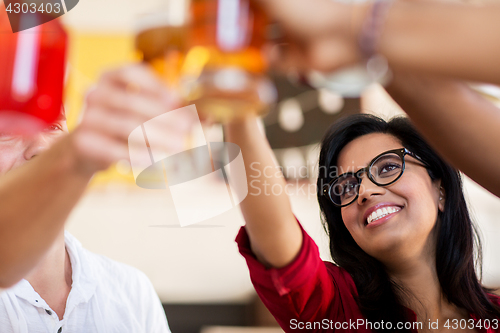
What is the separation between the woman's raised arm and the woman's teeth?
0.23 metres

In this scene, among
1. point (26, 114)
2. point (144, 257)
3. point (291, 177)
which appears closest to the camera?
point (26, 114)

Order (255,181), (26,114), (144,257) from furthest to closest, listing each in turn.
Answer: (144,257) → (255,181) → (26,114)

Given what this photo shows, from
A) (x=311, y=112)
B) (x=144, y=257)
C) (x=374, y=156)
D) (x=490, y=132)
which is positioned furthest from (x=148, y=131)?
(x=144, y=257)

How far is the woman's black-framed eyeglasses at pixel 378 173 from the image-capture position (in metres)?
0.91

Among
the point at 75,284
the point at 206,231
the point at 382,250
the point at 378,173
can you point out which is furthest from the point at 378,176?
the point at 206,231

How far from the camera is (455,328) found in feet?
2.93

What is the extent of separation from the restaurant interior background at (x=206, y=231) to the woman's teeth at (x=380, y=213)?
168 cm

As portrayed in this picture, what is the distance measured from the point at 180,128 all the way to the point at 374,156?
2.43ft

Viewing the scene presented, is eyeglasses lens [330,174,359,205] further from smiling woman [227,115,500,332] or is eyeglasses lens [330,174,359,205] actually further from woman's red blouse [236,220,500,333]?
woman's red blouse [236,220,500,333]

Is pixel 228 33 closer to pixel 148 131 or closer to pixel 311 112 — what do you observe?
pixel 148 131

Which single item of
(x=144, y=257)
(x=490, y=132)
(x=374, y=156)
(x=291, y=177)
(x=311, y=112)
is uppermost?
(x=490, y=132)

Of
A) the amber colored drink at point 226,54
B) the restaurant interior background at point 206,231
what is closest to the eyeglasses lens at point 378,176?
the amber colored drink at point 226,54

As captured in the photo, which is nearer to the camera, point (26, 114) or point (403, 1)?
point (403, 1)

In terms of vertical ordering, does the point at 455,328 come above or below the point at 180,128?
below
